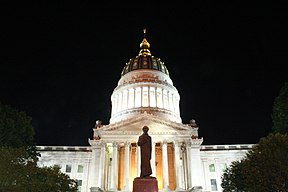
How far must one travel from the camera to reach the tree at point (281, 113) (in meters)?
38.0

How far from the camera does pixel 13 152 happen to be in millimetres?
30578

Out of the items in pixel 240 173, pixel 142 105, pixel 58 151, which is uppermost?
pixel 142 105

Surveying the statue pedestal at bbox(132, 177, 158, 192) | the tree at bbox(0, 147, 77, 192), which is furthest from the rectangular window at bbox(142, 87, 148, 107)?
the statue pedestal at bbox(132, 177, 158, 192)

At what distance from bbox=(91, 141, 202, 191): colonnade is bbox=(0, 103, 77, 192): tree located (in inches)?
595

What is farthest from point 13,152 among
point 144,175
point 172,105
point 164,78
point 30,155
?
point 164,78

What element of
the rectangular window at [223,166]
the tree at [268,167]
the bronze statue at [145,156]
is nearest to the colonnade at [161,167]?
the rectangular window at [223,166]

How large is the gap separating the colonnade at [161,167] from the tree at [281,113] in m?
16.3

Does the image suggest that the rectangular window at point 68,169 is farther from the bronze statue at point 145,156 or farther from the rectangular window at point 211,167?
the bronze statue at point 145,156

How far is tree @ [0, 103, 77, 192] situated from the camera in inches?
1155

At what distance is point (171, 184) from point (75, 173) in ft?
58.3

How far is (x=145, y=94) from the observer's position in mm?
72375

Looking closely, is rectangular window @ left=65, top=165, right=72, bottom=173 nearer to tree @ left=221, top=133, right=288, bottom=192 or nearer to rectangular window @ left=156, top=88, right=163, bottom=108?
rectangular window @ left=156, top=88, right=163, bottom=108

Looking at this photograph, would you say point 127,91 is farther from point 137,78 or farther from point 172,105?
point 172,105

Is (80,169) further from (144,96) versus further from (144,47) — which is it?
(144,47)
